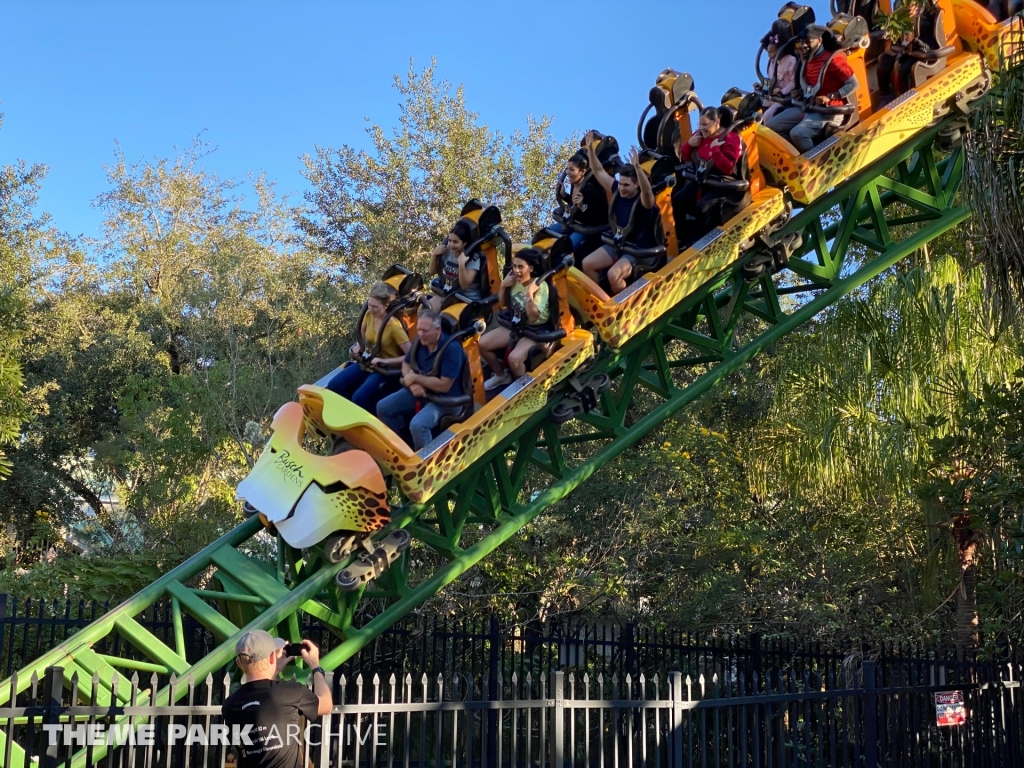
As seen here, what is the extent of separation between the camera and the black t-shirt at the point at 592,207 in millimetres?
8359

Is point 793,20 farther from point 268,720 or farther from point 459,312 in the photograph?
point 268,720

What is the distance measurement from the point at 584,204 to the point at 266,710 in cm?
585

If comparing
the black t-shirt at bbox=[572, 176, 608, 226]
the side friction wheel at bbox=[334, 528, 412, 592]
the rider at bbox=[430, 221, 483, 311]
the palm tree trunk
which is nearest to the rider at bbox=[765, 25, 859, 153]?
the black t-shirt at bbox=[572, 176, 608, 226]

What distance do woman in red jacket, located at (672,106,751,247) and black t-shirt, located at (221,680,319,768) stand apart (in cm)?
541

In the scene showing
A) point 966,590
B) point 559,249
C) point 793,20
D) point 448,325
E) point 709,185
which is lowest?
point 966,590

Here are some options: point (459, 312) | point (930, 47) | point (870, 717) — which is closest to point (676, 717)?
point (870, 717)

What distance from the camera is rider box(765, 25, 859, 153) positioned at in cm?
790

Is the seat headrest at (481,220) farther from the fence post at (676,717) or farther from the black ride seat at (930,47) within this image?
the fence post at (676,717)

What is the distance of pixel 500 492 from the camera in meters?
7.71

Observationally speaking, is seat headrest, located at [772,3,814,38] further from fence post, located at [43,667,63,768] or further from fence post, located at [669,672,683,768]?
fence post, located at [43,667,63,768]

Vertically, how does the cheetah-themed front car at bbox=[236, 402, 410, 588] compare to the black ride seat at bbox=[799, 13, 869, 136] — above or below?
below

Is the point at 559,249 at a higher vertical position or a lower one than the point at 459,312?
higher

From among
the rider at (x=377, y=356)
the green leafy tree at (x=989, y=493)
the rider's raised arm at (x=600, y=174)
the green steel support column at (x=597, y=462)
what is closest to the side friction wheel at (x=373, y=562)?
the green steel support column at (x=597, y=462)

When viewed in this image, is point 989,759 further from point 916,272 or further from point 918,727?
point 916,272
